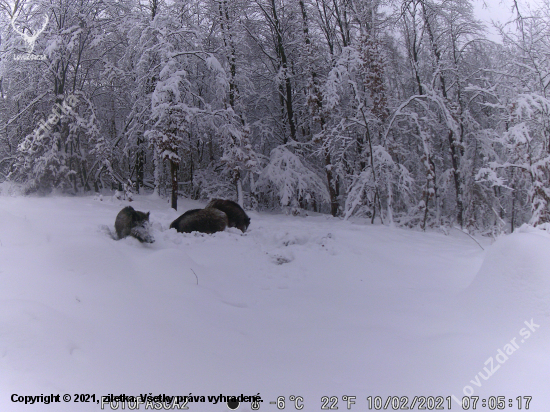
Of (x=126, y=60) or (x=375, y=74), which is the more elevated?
(x=126, y=60)

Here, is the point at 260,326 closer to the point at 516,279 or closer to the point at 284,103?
the point at 516,279

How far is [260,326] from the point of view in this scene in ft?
11.6

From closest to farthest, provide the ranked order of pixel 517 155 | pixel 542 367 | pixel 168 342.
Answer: pixel 542 367
pixel 168 342
pixel 517 155

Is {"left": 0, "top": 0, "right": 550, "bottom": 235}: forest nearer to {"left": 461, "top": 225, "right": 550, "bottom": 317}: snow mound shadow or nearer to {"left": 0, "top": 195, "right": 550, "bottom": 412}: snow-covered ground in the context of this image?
{"left": 0, "top": 195, "right": 550, "bottom": 412}: snow-covered ground

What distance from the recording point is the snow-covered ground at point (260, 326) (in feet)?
7.50

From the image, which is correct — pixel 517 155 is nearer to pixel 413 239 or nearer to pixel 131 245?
pixel 413 239

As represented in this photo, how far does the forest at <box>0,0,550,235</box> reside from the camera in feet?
37.3

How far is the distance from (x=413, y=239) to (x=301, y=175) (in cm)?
675

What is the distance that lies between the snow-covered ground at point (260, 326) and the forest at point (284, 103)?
7.06 metres

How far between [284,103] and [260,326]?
15442 millimetres

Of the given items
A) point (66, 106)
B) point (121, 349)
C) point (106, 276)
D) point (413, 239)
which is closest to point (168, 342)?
point (121, 349)

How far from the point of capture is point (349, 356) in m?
2.90

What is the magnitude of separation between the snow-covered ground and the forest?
706cm

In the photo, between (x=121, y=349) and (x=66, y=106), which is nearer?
(x=121, y=349)
